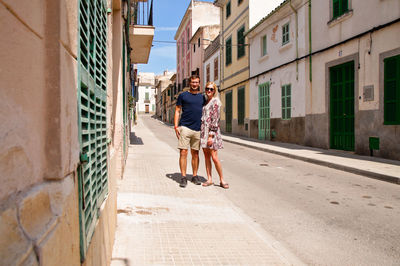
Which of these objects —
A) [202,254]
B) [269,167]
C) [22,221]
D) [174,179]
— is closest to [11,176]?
[22,221]

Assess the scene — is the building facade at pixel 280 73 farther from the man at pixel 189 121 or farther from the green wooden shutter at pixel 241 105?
the man at pixel 189 121

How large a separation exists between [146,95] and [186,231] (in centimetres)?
8013

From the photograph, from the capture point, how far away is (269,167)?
26.7 feet

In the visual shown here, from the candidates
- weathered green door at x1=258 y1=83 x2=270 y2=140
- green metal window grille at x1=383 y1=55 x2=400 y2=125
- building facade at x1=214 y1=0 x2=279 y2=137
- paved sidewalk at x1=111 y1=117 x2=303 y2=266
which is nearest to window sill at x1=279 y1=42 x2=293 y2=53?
weathered green door at x1=258 y1=83 x2=270 y2=140

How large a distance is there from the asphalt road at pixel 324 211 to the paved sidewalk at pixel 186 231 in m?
0.29

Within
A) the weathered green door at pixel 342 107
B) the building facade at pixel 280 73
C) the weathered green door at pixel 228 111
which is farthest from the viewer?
the weathered green door at pixel 228 111

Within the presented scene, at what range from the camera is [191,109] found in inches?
220

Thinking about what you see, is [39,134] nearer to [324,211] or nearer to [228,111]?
[324,211]

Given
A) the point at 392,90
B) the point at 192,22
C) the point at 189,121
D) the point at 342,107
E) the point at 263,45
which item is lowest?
the point at 189,121

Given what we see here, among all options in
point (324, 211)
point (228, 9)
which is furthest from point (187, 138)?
point (228, 9)

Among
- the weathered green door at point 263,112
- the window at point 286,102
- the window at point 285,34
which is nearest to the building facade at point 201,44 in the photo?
the weathered green door at point 263,112

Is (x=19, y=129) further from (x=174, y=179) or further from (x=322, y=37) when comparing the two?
(x=322, y=37)

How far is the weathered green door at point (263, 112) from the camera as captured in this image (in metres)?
16.4

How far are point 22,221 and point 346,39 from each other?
447 inches
